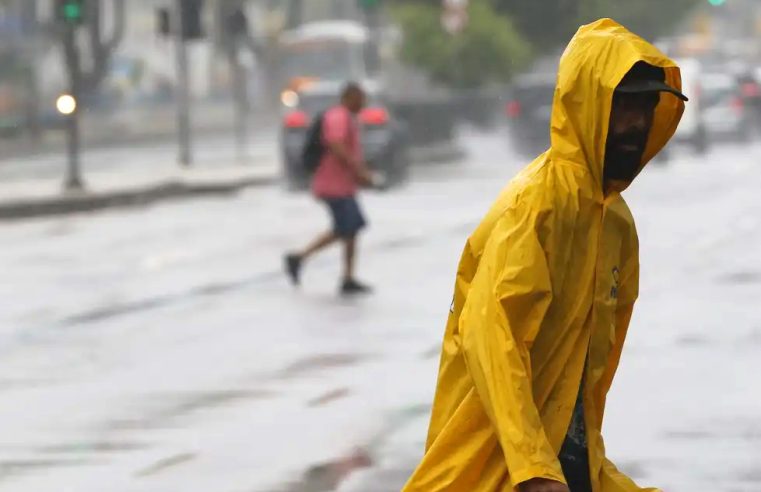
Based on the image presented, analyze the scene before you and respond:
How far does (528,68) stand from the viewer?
173 ft

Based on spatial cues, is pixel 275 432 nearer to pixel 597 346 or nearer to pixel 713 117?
pixel 597 346

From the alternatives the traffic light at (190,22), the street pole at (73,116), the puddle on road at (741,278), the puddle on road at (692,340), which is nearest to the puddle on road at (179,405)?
the puddle on road at (692,340)

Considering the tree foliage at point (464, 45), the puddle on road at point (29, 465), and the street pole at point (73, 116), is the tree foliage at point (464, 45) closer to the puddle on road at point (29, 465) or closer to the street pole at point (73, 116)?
the street pole at point (73, 116)

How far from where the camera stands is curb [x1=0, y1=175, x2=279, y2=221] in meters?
26.8

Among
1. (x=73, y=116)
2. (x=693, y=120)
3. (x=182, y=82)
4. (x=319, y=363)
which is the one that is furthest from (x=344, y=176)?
(x=693, y=120)

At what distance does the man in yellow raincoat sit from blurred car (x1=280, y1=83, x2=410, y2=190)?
27260mm

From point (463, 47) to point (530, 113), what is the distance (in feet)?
17.3

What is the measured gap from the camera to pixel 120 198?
2911 cm

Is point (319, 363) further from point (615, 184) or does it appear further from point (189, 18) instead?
point (189, 18)

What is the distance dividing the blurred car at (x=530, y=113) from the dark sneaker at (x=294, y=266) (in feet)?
75.2

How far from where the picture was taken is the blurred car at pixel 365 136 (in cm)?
3172

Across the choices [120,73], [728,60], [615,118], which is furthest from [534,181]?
[728,60]

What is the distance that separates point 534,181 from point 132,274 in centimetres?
1496

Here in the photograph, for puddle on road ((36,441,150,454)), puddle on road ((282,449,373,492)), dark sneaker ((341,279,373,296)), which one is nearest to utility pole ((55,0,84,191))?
dark sneaker ((341,279,373,296))
